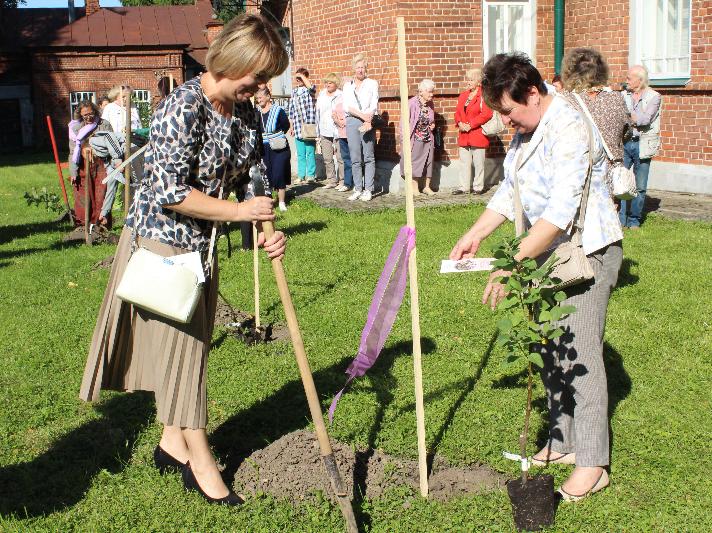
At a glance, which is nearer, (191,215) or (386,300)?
(191,215)

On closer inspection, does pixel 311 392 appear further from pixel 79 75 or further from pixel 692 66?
pixel 79 75

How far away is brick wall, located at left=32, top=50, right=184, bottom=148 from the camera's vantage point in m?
41.9

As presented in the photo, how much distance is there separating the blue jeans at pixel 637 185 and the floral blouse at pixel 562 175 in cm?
706

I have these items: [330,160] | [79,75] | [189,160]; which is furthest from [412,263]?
[79,75]

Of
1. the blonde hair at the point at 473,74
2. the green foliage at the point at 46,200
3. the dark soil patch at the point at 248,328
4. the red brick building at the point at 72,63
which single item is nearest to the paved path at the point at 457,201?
the blonde hair at the point at 473,74

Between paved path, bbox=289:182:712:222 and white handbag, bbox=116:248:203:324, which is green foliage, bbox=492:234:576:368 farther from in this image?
paved path, bbox=289:182:712:222

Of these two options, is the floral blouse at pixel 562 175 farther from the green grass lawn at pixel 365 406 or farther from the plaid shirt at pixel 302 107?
the plaid shirt at pixel 302 107

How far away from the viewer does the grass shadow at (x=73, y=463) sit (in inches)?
180

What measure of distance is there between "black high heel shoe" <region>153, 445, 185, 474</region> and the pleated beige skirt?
1.54 feet

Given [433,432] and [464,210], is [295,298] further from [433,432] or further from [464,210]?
[464,210]

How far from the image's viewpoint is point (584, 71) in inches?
290

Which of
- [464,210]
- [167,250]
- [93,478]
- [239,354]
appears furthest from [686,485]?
[464,210]

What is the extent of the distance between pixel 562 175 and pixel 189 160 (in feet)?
5.34

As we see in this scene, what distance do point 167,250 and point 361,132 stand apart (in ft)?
36.4
